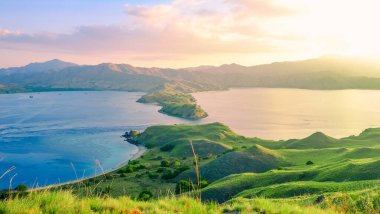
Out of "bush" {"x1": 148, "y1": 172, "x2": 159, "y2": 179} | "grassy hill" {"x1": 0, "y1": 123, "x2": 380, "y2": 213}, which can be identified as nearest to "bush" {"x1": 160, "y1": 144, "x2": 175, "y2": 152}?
"grassy hill" {"x1": 0, "y1": 123, "x2": 380, "y2": 213}

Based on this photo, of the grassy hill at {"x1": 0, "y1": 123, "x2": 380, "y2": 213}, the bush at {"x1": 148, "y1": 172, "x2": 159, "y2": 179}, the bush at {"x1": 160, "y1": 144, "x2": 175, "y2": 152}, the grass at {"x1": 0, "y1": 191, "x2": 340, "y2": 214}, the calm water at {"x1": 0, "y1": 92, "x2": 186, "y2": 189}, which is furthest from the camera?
the bush at {"x1": 160, "y1": 144, "x2": 175, "y2": 152}

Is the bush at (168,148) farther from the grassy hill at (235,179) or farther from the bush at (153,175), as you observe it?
the bush at (153,175)

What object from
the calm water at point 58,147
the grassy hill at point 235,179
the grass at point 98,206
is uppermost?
the grass at point 98,206

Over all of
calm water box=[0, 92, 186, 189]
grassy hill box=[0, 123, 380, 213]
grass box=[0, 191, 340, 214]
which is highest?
grass box=[0, 191, 340, 214]

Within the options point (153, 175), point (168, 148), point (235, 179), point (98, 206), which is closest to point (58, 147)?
point (168, 148)

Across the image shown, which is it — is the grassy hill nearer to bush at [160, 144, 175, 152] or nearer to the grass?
the grass

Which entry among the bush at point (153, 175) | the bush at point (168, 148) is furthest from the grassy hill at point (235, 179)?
the bush at point (168, 148)

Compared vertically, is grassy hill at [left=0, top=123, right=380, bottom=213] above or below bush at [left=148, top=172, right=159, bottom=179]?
above

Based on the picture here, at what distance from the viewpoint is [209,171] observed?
74250mm

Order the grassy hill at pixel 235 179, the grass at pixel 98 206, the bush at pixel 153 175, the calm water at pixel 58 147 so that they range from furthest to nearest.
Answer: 1. the calm water at pixel 58 147
2. the bush at pixel 153 175
3. the grassy hill at pixel 235 179
4. the grass at pixel 98 206

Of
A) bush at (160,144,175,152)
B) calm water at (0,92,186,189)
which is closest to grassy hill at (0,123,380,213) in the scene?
bush at (160,144,175,152)

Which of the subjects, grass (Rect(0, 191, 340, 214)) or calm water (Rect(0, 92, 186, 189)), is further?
calm water (Rect(0, 92, 186, 189))

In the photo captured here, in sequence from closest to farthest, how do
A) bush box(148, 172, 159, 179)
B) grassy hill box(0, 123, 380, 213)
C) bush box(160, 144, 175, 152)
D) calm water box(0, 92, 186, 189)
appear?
grassy hill box(0, 123, 380, 213) < bush box(148, 172, 159, 179) < calm water box(0, 92, 186, 189) < bush box(160, 144, 175, 152)

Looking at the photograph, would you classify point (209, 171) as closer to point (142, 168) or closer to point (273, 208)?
point (142, 168)
